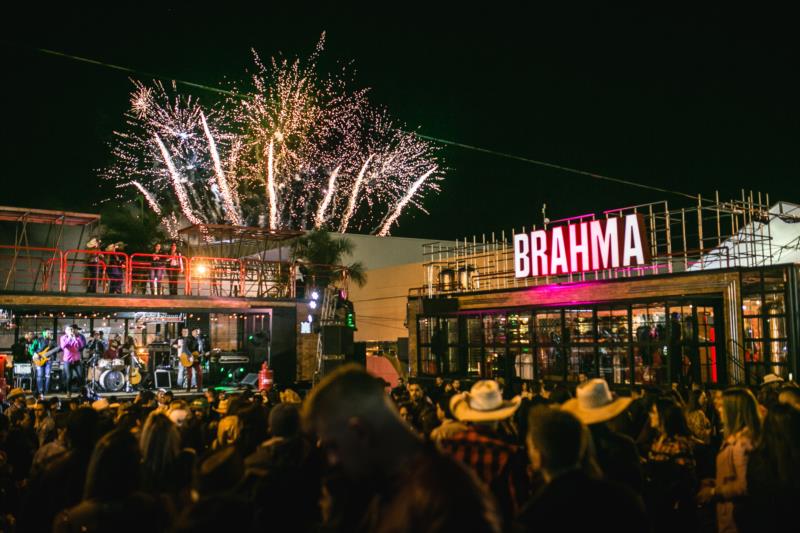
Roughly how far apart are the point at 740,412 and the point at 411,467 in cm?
415

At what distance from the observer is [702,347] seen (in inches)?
715

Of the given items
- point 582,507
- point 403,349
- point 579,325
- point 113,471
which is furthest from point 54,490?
point 403,349

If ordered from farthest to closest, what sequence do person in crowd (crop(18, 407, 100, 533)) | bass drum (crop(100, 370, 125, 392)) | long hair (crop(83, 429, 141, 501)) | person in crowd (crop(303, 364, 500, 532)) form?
bass drum (crop(100, 370, 125, 392))
person in crowd (crop(18, 407, 100, 533))
long hair (crop(83, 429, 141, 501))
person in crowd (crop(303, 364, 500, 532))

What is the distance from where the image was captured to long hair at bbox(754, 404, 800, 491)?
483cm

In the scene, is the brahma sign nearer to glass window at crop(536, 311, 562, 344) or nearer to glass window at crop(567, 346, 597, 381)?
glass window at crop(536, 311, 562, 344)

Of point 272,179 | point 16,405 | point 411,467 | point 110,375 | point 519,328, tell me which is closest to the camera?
point 411,467

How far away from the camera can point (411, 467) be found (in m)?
2.31

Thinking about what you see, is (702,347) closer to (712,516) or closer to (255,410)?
(712,516)

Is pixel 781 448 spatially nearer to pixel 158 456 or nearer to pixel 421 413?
pixel 421 413

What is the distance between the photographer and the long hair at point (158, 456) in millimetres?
5031

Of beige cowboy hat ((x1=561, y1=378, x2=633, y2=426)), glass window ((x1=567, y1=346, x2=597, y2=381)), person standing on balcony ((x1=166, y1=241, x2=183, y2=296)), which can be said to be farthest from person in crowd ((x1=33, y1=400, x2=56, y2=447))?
glass window ((x1=567, y1=346, x2=597, y2=381))

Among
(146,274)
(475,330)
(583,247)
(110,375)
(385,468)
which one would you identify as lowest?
(110,375)

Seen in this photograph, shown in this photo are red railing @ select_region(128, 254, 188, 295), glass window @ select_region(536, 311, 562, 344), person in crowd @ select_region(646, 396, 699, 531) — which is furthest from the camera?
red railing @ select_region(128, 254, 188, 295)

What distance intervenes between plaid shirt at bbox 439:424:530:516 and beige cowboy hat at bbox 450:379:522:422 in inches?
21.6
